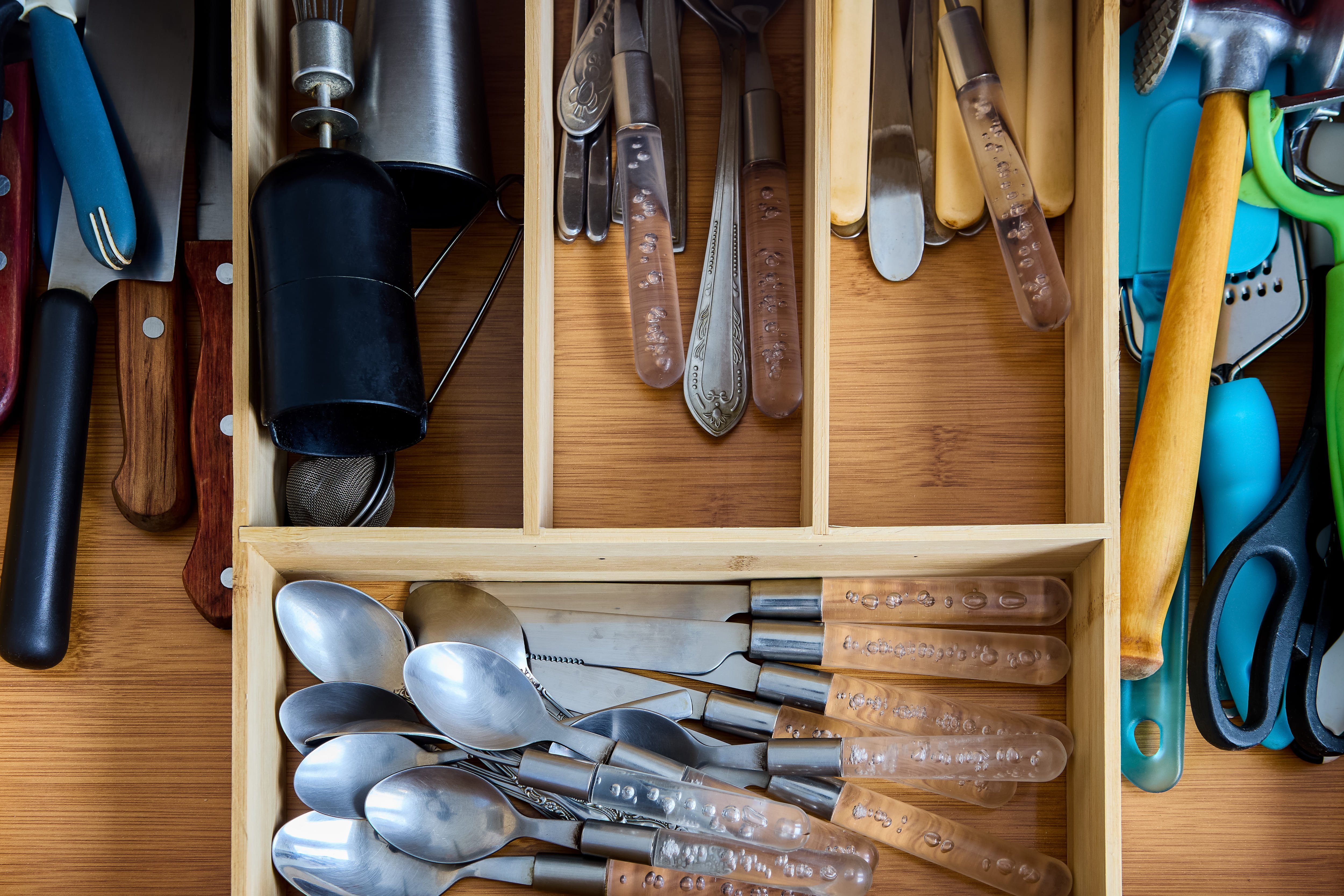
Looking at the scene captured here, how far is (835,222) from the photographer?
32.1 inches

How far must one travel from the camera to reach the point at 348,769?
0.75 meters

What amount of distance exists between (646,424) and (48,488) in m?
0.50

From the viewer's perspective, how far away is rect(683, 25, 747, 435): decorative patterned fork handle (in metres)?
0.81

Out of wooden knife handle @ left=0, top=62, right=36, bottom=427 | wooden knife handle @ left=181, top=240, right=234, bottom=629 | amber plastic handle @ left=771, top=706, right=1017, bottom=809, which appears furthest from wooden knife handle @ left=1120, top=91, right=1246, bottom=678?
wooden knife handle @ left=0, top=62, right=36, bottom=427

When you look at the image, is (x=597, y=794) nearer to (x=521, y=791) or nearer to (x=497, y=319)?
(x=521, y=791)

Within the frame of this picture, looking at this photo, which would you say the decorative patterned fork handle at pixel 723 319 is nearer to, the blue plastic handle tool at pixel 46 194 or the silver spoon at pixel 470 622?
the silver spoon at pixel 470 622

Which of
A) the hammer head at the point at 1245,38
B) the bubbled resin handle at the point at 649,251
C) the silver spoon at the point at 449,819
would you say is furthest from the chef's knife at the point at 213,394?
the hammer head at the point at 1245,38

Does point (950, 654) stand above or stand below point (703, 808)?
above

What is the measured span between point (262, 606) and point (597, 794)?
0.30m

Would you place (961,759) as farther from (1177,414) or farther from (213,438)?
(213,438)

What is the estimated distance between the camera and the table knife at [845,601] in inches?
30.7

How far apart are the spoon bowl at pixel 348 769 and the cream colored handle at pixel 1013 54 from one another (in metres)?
0.74

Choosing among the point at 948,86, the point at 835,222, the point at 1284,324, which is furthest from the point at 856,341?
the point at 1284,324

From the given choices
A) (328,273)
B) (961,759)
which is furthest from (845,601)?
(328,273)
